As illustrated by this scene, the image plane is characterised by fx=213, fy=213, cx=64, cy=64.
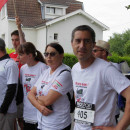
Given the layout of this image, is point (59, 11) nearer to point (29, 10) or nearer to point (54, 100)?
point (29, 10)

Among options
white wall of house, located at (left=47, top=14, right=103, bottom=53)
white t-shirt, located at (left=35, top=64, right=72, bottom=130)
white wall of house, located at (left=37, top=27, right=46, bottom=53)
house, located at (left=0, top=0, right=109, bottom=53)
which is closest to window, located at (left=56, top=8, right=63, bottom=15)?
house, located at (left=0, top=0, right=109, bottom=53)

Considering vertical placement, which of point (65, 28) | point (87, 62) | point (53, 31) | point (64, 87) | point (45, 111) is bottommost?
point (45, 111)

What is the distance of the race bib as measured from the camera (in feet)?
6.55

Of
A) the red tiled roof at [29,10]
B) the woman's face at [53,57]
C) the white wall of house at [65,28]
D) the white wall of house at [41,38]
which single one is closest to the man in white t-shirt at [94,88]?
the woman's face at [53,57]

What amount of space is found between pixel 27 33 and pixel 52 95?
23277mm

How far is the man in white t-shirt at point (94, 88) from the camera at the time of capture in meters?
1.86

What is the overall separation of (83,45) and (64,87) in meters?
0.68

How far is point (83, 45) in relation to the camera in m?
2.08

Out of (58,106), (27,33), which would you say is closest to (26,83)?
(58,106)

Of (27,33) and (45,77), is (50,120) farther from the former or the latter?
(27,33)

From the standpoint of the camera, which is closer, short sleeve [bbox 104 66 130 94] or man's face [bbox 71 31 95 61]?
short sleeve [bbox 104 66 130 94]

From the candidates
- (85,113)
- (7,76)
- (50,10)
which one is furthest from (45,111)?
(50,10)

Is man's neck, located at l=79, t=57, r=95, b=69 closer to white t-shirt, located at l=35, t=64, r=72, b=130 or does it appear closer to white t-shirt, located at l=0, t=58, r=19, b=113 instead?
white t-shirt, located at l=35, t=64, r=72, b=130

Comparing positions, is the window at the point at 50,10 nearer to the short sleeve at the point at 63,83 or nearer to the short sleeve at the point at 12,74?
the short sleeve at the point at 12,74
